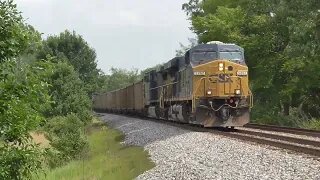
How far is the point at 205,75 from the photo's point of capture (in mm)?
22125

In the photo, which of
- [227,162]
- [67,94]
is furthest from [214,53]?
[67,94]

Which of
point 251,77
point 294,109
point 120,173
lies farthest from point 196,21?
point 120,173

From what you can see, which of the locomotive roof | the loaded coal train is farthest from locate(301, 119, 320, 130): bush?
the locomotive roof

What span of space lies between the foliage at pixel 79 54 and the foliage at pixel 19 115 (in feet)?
214

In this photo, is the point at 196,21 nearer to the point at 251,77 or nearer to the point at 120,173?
the point at 251,77

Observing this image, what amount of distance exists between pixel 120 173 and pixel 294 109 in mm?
21379

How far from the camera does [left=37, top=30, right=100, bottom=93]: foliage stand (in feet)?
247

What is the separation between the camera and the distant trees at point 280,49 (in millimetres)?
26672

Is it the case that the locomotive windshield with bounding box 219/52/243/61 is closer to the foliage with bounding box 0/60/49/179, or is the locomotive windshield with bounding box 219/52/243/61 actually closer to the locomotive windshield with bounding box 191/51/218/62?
the locomotive windshield with bounding box 191/51/218/62

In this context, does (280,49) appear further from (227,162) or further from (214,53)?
(227,162)

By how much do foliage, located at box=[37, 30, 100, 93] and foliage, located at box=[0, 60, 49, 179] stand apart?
214 ft

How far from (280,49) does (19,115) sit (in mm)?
26299

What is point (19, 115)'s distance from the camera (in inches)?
356

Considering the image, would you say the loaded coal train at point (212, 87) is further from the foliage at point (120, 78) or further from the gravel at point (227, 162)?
the foliage at point (120, 78)
